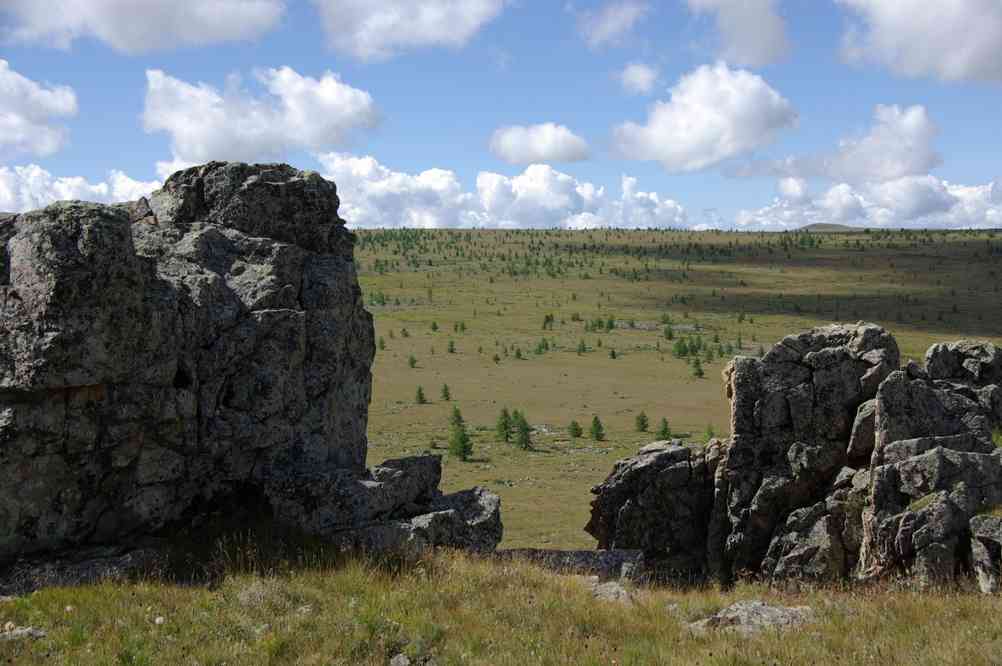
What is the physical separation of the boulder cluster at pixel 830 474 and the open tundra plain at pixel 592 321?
4590 millimetres

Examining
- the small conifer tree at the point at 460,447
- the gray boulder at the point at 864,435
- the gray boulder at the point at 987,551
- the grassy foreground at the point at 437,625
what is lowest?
the small conifer tree at the point at 460,447

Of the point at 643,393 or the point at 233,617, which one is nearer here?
the point at 233,617

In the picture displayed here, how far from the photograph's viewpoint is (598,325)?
77250 millimetres

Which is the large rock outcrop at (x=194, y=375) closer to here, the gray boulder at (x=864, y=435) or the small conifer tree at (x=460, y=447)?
the gray boulder at (x=864, y=435)

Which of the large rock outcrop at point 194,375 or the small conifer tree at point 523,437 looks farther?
the small conifer tree at point 523,437

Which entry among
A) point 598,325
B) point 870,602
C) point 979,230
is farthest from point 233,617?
point 979,230

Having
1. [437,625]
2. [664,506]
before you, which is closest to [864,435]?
A: [664,506]

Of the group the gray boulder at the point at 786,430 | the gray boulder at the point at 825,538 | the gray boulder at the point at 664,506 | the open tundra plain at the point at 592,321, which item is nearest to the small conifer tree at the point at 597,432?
the open tundra plain at the point at 592,321

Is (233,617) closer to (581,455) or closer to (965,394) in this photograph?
(965,394)

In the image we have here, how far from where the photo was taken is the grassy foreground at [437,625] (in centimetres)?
913

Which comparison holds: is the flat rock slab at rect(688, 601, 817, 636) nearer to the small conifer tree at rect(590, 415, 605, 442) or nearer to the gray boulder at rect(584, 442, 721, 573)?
the gray boulder at rect(584, 442, 721, 573)

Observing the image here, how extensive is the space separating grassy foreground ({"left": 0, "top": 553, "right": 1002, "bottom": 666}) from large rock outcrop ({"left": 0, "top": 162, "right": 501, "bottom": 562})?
6.33 ft

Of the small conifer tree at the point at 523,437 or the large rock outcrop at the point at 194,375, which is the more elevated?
the large rock outcrop at the point at 194,375

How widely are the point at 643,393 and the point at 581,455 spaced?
16.0m
